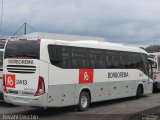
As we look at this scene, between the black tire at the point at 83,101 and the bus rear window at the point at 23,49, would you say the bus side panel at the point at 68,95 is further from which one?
the bus rear window at the point at 23,49

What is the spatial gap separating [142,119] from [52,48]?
422 cm

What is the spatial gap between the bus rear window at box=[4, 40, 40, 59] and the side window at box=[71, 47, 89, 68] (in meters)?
2.00

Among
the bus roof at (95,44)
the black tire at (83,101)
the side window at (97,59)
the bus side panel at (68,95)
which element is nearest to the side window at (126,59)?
the bus roof at (95,44)

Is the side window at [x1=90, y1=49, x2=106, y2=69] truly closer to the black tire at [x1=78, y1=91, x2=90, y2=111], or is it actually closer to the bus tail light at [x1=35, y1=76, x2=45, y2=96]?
the black tire at [x1=78, y1=91, x2=90, y2=111]

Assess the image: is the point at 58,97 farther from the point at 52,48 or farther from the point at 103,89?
the point at 103,89

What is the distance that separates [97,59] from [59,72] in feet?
10.3

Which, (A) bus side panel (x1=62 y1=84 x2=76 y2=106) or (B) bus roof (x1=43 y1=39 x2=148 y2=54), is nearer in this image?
(A) bus side panel (x1=62 y1=84 x2=76 y2=106)

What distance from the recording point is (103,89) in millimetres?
17594

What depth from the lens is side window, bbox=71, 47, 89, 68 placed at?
50.8 feet

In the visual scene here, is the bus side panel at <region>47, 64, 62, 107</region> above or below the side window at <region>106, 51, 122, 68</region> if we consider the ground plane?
below

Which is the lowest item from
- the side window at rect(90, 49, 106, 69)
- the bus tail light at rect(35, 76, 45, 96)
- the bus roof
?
the bus tail light at rect(35, 76, 45, 96)

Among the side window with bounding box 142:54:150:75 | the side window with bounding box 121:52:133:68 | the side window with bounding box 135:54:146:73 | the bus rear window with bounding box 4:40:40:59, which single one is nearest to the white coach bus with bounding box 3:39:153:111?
the bus rear window with bounding box 4:40:40:59

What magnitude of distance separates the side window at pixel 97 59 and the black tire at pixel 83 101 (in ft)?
4.34

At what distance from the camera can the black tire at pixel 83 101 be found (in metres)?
15.7
